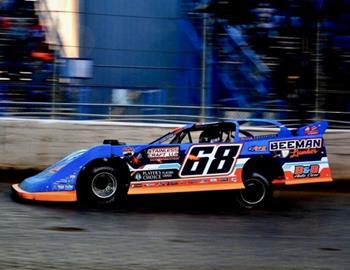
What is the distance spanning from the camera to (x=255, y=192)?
37.2 feet

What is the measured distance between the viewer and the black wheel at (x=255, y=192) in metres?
11.3

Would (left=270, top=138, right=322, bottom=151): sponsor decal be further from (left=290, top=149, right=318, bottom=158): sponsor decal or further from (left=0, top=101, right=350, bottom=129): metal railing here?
(left=0, top=101, right=350, bottom=129): metal railing

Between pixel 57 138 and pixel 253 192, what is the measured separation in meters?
4.84

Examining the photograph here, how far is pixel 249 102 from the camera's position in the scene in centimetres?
1552

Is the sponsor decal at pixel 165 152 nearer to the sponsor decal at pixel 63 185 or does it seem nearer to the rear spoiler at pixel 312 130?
the sponsor decal at pixel 63 185

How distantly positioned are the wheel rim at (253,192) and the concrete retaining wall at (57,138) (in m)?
3.50

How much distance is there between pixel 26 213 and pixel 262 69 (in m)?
6.64

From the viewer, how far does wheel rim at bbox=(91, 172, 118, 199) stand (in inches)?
433

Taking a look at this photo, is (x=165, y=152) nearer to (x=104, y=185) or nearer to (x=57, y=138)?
(x=104, y=185)

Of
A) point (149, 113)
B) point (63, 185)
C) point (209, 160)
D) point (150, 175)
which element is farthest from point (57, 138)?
point (209, 160)

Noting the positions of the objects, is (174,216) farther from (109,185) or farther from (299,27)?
(299,27)

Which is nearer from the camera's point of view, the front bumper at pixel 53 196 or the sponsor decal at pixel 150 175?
the front bumper at pixel 53 196

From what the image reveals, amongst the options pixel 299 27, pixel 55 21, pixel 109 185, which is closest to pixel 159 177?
pixel 109 185

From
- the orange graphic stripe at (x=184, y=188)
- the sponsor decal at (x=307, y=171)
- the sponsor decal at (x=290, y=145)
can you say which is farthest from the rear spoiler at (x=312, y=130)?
the orange graphic stripe at (x=184, y=188)
